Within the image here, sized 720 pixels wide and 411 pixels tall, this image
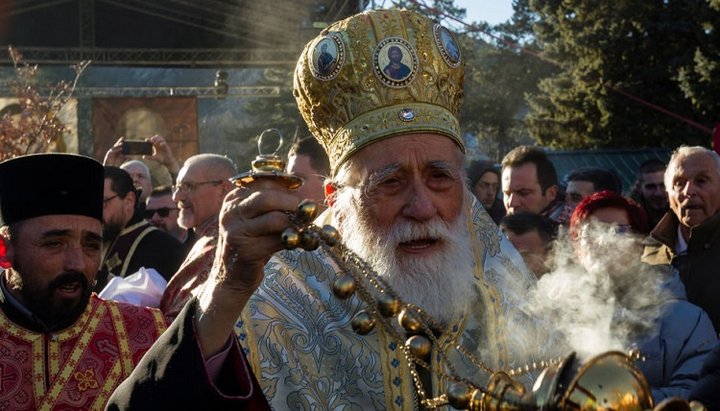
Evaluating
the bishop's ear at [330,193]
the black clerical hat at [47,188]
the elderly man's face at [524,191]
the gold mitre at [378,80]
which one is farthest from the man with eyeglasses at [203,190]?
the gold mitre at [378,80]

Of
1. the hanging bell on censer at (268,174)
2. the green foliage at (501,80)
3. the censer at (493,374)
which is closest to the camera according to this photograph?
the censer at (493,374)

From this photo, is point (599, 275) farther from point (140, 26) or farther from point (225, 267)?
point (140, 26)

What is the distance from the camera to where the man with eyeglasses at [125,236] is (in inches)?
291

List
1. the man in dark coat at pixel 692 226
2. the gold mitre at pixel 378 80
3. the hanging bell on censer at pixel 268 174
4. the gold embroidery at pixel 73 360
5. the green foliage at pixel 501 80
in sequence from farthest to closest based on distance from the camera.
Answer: the green foliage at pixel 501 80 → the man in dark coat at pixel 692 226 → the gold embroidery at pixel 73 360 → the gold mitre at pixel 378 80 → the hanging bell on censer at pixel 268 174

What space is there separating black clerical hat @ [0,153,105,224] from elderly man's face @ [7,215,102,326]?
1.8 inches

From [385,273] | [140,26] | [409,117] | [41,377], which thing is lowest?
[41,377]

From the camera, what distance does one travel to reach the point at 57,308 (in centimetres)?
411

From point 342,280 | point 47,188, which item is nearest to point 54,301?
point 47,188

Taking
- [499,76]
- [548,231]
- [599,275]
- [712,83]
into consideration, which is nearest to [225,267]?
[599,275]

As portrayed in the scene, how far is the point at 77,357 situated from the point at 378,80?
1729 mm

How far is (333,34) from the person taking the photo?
10.5 ft

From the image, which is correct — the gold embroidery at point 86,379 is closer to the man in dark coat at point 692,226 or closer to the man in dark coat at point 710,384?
the man in dark coat at point 710,384

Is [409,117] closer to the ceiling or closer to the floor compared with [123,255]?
closer to the ceiling

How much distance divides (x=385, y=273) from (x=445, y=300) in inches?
7.5
